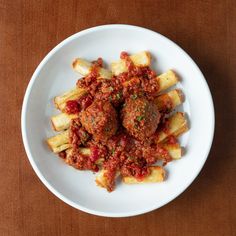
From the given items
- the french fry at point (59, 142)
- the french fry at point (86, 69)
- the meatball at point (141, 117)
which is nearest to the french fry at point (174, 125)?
the meatball at point (141, 117)

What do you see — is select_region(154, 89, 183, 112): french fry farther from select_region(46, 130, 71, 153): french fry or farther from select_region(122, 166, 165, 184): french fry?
select_region(46, 130, 71, 153): french fry

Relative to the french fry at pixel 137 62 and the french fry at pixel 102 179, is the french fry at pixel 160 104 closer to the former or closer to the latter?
the french fry at pixel 137 62

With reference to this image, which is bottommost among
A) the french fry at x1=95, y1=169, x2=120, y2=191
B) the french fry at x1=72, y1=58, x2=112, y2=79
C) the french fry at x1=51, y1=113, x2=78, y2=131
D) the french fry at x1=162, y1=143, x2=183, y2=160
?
the french fry at x1=95, y1=169, x2=120, y2=191

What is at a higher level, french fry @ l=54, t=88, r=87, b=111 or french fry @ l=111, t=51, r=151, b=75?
french fry @ l=111, t=51, r=151, b=75

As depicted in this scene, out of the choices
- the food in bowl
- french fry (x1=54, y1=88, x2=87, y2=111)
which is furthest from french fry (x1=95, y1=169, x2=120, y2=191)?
french fry (x1=54, y1=88, x2=87, y2=111)

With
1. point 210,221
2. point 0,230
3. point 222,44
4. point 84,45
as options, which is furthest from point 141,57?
point 0,230

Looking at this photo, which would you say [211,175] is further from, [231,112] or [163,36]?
[163,36]

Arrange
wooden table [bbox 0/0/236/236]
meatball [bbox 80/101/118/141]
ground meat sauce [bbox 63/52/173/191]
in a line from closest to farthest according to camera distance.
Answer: meatball [bbox 80/101/118/141]
ground meat sauce [bbox 63/52/173/191]
wooden table [bbox 0/0/236/236]

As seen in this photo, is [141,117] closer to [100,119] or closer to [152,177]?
[100,119]
